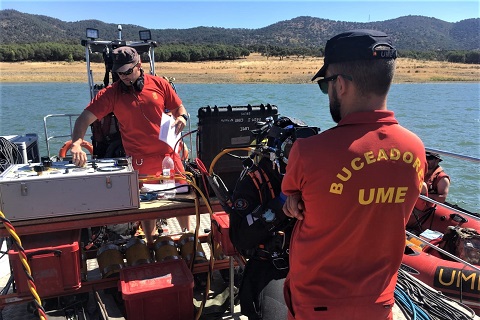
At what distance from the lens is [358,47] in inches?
47.4

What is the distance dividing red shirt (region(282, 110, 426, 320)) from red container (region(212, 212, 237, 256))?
107cm

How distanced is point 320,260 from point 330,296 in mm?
119

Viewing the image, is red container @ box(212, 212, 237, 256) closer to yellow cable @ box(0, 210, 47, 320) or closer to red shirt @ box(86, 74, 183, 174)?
red shirt @ box(86, 74, 183, 174)

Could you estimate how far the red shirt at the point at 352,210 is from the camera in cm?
117

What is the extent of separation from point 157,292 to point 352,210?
1466 millimetres

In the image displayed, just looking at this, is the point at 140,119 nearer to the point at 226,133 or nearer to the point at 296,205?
the point at 226,133

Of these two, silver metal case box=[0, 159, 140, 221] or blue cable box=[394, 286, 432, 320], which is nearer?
silver metal case box=[0, 159, 140, 221]

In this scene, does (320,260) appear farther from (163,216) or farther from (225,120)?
(225,120)

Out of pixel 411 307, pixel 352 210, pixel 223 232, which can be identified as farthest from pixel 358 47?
pixel 411 307

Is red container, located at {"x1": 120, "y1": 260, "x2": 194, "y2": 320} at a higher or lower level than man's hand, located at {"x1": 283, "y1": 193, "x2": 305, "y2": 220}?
lower

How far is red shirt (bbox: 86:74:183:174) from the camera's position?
3.10m

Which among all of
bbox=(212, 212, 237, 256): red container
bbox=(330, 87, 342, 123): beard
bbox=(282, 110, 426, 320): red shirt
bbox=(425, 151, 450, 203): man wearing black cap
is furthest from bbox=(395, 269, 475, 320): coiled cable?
bbox=(425, 151, 450, 203): man wearing black cap

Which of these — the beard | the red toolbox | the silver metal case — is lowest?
the red toolbox

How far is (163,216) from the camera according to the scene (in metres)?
2.45
